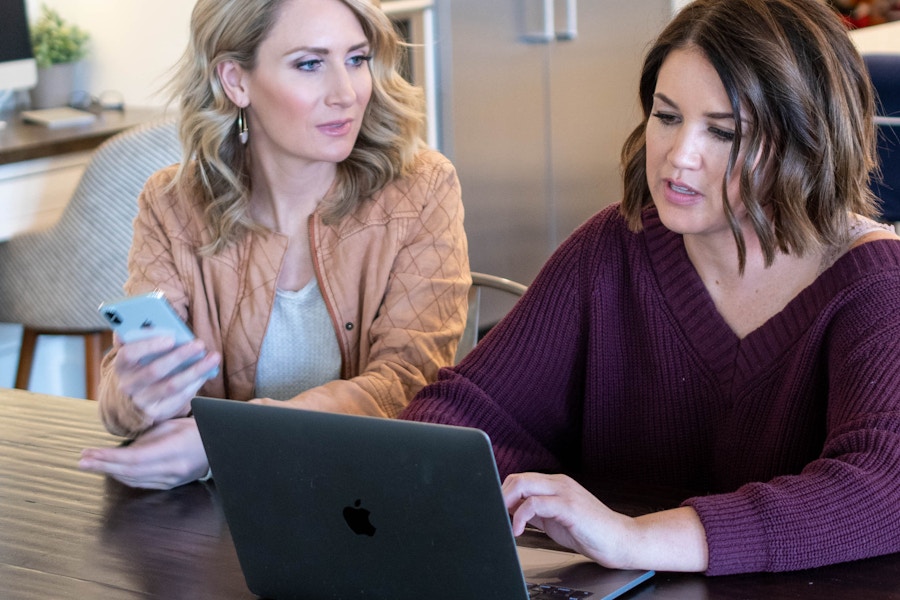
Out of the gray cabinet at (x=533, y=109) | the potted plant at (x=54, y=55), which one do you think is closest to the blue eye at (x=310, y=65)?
the gray cabinet at (x=533, y=109)

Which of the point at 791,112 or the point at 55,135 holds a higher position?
the point at 791,112

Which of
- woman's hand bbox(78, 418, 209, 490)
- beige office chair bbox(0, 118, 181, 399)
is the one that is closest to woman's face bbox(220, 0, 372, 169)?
woman's hand bbox(78, 418, 209, 490)

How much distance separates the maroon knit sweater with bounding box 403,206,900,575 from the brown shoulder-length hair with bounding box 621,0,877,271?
0.07 m

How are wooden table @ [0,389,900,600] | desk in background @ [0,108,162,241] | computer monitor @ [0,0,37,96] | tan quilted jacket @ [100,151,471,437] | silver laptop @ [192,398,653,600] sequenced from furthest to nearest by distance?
computer monitor @ [0,0,37,96]
desk in background @ [0,108,162,241]
tan quilted jacket @ [100,151,471,437]
wooden table @ [0,389,900,600]
silver laptop @ [192,398,653,600]

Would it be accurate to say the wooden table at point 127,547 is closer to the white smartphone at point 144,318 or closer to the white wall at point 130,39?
the white smartphone at point 144,318

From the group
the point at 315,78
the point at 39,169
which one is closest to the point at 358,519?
the point at 315,78

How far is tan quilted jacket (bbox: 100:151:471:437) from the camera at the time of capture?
180 cm

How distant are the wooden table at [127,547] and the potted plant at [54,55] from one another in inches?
85.0

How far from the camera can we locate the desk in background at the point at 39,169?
3.03 m

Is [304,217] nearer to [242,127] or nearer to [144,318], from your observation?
[242,127]

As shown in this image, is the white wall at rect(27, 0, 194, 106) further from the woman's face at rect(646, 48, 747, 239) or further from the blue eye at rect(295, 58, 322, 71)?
the woman's face at rect(646, 48, 747, 239)

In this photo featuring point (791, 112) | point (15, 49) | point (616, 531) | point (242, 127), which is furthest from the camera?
point (15, 49)

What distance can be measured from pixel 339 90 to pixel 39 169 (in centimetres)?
157

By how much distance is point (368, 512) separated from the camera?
104 cm
